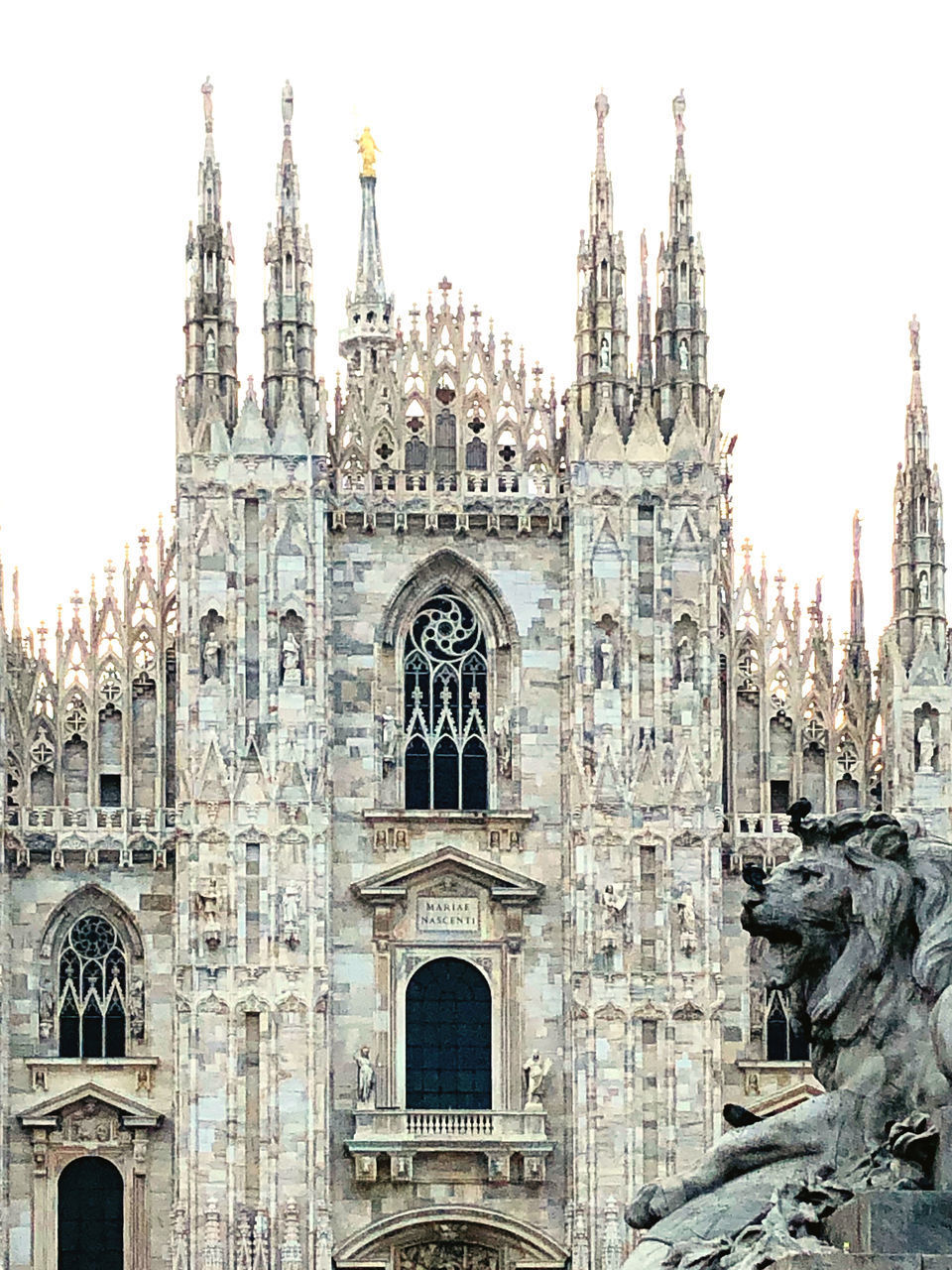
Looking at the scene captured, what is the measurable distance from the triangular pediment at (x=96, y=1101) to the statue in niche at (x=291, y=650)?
219 inches

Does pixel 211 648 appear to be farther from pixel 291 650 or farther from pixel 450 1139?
pixel 450 1139

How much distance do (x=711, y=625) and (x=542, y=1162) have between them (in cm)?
716

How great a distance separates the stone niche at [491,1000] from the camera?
3906cm

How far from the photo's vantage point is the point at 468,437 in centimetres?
4097

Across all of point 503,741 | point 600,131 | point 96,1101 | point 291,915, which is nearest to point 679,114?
point 600,131

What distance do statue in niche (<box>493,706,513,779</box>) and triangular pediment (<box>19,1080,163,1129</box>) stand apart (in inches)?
243

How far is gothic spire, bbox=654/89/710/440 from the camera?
41.0 m

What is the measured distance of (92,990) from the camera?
39.7 m

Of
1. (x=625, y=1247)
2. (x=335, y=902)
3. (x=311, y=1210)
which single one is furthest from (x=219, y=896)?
(x=625, y=1247)

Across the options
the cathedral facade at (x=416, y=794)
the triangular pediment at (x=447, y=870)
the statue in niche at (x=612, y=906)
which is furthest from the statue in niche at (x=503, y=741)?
the statue in niche at (x=612, y=906)

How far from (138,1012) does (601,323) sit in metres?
10.7

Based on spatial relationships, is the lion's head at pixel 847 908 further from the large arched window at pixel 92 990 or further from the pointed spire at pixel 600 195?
the pointed spire at pixel 600 195

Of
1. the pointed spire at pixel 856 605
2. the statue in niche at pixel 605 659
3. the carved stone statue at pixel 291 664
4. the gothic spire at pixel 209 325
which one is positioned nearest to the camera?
the carved stone statue at pixel 291 664

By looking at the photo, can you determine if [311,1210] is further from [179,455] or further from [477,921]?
[179,455]
